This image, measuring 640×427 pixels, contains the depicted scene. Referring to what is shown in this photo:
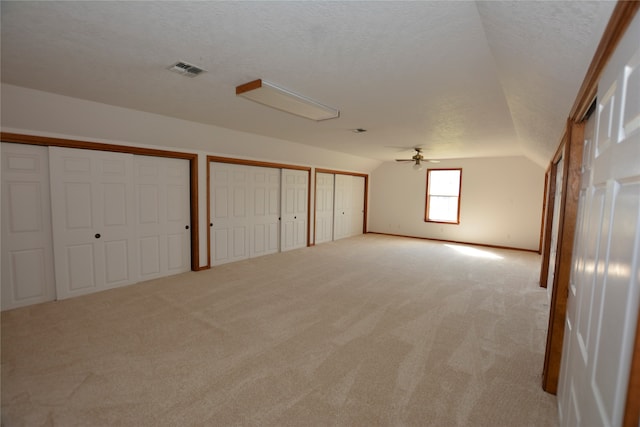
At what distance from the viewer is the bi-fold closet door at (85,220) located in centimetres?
334

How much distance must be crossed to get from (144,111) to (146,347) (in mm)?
2834

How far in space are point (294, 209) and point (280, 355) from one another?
4603 mm

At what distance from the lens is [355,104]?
10.8 feet

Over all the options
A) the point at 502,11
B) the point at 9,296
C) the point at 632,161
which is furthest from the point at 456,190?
the point at 9,296

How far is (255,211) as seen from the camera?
6.04 meters

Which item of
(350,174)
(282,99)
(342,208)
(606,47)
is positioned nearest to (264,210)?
(342,208)

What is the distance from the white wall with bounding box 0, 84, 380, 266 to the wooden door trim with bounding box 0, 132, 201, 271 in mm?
53

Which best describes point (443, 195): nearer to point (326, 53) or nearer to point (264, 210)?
point (264, 210)

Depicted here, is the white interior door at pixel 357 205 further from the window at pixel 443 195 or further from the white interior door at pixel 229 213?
the white interior door at pixel 229 213

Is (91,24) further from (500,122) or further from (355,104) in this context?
(500,122)

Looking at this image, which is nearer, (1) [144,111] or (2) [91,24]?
(2) [91,24]

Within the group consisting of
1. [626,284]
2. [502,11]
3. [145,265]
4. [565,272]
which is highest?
[502,11]

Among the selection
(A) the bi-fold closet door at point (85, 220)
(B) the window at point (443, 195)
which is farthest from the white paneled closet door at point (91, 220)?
(B) the window at point (443, 195)

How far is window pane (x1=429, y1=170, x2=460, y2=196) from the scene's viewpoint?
8.09 m
